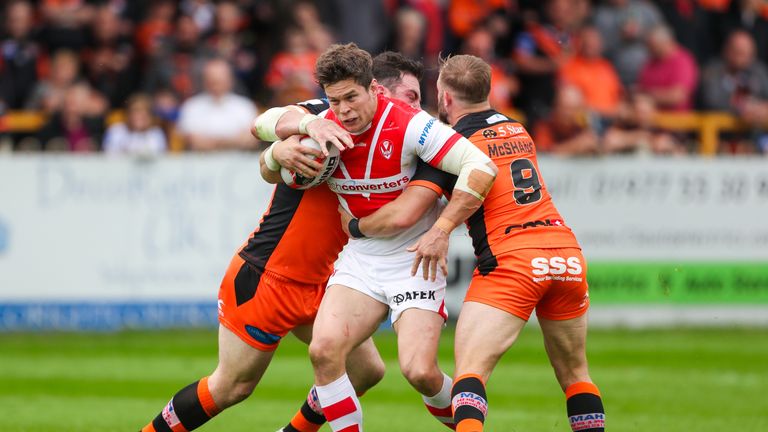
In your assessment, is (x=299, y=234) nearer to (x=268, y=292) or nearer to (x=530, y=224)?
(x=268, y=292)

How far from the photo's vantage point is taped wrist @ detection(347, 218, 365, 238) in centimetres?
752

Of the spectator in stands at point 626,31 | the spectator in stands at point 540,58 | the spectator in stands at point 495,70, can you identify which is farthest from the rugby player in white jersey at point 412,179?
the spectator in stands at point 626,31

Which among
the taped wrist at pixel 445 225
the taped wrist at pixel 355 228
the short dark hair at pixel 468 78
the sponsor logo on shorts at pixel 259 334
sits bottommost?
the sponsor logo on shorts at pixel 259 334

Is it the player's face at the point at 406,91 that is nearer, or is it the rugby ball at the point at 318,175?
the rugby ball at the point at 318,175

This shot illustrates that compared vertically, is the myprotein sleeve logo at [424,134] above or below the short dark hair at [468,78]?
below

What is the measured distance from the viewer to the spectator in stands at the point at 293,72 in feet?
51.2

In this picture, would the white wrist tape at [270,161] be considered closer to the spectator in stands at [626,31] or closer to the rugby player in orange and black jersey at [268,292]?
the rugby player in orange and black jersey at [268,292]

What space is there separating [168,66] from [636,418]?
8.61 metres

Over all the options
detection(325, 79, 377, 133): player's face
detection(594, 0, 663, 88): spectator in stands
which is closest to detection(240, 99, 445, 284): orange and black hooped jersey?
detection(325, 79, 377, 133): player's face

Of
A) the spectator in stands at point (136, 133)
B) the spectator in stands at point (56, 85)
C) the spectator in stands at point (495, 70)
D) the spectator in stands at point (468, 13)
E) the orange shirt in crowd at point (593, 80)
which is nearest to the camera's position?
the spectator in stands at point (136, 133)

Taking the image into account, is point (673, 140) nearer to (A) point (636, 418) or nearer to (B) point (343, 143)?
(A) point (636, 418)

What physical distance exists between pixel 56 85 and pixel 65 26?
44.1 inches

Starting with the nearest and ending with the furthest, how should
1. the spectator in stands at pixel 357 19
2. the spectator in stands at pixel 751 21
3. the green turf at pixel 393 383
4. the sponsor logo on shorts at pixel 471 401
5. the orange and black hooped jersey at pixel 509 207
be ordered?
the sponsor logo on shorts at pixel 471 401
the orange and black hooped jersey at pixel 509 207
the green turf at pixel 393 383
the spectator in stands at pixel 357 19
the spectator in stands at pixel 751 21

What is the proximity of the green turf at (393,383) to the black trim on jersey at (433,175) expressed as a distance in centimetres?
271
